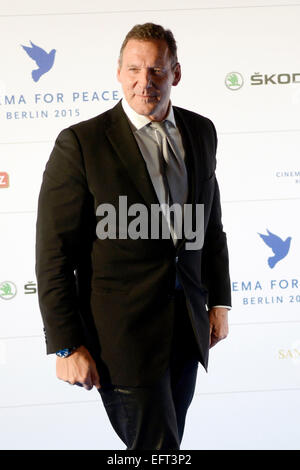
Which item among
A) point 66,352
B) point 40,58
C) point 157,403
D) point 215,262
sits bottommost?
point 157,403

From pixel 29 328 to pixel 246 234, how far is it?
102 centimetres

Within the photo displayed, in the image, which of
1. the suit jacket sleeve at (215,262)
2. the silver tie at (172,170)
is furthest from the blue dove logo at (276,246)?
the silver tie at (172,170)

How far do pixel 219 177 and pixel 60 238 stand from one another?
1361mm

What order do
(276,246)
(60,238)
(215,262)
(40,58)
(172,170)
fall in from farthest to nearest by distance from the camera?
(276,246), (40,58), (215,262), (172,170), (60,238)

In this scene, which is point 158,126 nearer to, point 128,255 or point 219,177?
point 128,255

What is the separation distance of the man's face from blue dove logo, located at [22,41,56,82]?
1.13 meters

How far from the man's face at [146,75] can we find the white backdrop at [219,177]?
1.10 meters

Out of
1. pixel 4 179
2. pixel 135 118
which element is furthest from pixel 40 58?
pixel 135 118

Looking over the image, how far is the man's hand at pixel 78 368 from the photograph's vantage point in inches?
66.0

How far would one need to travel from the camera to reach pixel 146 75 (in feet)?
5.56

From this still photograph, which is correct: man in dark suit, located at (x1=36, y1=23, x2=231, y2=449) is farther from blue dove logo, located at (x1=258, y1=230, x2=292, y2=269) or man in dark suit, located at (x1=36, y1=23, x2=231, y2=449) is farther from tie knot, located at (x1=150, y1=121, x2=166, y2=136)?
blue dove logo, located at (x1=258, y1=230, x2=292, y2=269)

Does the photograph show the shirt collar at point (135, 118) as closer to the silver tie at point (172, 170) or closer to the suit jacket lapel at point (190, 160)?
the silver tie at point (172, 170)

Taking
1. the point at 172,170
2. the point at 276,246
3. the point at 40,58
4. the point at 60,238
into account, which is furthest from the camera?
the point at 276,246

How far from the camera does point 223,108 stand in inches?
112
